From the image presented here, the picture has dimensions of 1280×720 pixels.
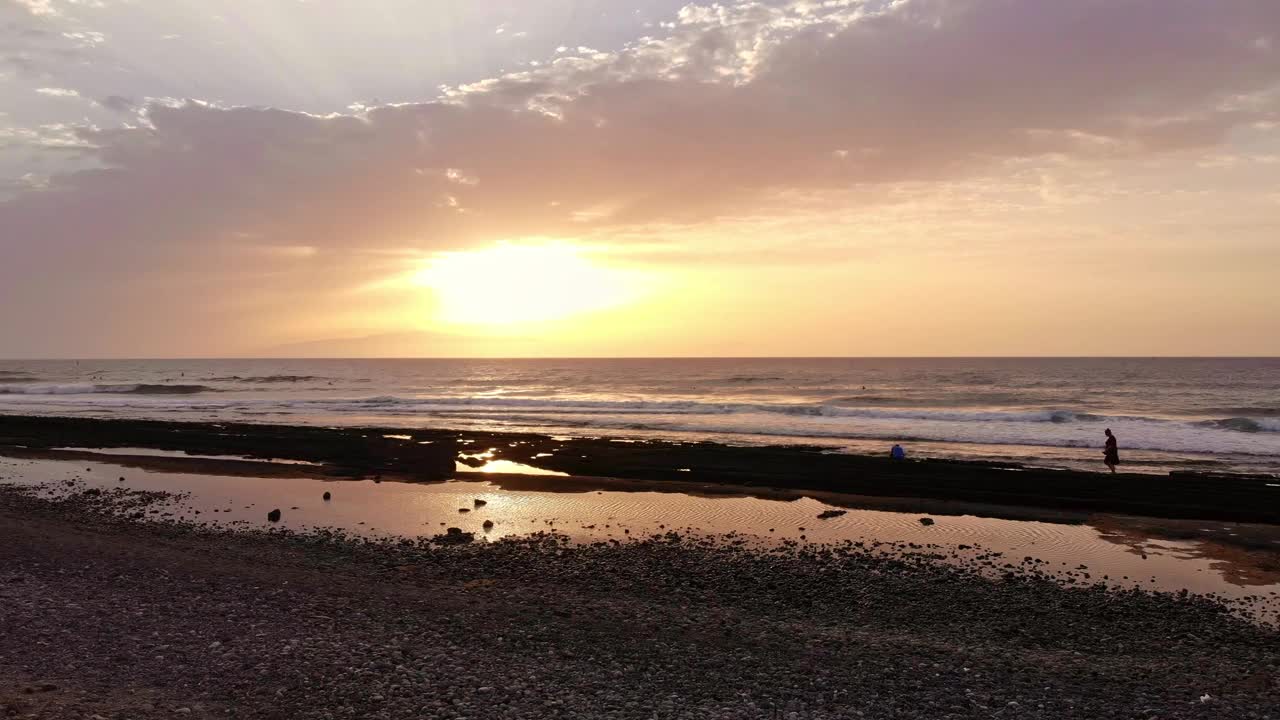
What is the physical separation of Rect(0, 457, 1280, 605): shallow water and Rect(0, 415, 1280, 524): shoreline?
2.08 metres

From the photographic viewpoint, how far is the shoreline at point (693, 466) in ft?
69.6

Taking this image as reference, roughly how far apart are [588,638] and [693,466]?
17477 mm

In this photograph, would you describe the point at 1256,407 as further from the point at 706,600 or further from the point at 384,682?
the point at 384,682

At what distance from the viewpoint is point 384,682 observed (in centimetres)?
868

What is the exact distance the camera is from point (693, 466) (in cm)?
2759

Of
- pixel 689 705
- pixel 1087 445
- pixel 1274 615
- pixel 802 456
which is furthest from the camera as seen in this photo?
pixel 1087 445

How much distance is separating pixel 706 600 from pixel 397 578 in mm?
5386

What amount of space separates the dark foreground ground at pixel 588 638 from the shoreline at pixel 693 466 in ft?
28.3

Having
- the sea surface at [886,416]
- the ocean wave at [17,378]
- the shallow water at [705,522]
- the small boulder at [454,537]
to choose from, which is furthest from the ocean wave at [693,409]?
the ocean wave at [17,378]

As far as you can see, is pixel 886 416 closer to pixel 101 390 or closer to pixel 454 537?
pixel 454 537

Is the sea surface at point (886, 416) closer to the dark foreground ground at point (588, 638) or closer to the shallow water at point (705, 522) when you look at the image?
the shallow water at point (705, 522)

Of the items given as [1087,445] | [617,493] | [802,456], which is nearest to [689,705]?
[617,493]

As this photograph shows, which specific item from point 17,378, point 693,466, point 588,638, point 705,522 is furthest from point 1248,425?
point 17,378

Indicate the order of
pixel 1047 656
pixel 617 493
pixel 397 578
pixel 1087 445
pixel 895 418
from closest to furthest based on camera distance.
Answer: pixel 1047 656, pixel 397 578, pixel 617 493, pixel 1087 445, pixel 895 418
